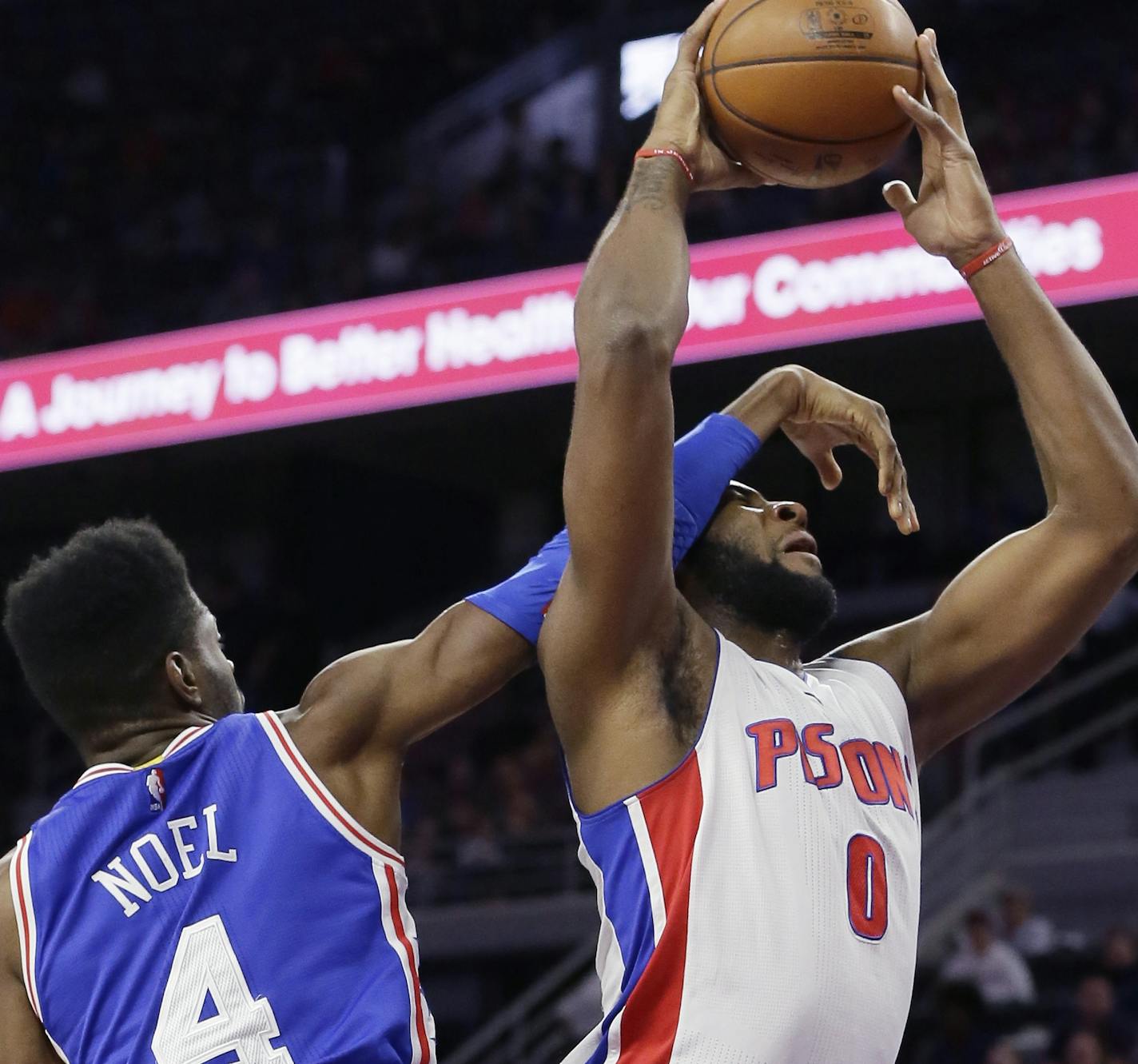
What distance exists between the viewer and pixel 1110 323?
30.5 feet

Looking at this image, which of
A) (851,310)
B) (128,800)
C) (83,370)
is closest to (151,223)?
(83,370)

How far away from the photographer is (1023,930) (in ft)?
28.5

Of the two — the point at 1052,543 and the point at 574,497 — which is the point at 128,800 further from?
the point at 1052,543

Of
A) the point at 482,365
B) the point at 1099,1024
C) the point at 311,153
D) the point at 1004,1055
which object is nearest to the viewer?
the point at 1004,1055

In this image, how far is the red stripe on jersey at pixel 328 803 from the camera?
2.43 metres

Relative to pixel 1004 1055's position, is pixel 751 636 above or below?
above

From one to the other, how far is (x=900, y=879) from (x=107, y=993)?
108 cm

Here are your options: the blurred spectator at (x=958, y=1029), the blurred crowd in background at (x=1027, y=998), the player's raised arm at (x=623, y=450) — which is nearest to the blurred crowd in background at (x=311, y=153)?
the blurred crowd in background at (x=1027, y=998)

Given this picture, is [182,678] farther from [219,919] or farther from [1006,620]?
[1006,620]

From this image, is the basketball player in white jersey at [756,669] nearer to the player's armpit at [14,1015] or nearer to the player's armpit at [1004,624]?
the player's armpit at [1004,624]

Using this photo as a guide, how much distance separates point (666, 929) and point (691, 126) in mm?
1123

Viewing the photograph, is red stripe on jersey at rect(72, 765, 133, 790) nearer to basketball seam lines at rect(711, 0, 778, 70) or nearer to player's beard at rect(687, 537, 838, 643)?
player's beard at rect(687, 537, 838, 643)

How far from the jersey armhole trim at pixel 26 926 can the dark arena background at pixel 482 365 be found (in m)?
5.48

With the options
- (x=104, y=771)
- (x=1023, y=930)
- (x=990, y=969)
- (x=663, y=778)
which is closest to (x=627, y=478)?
(x=663, y=778)
